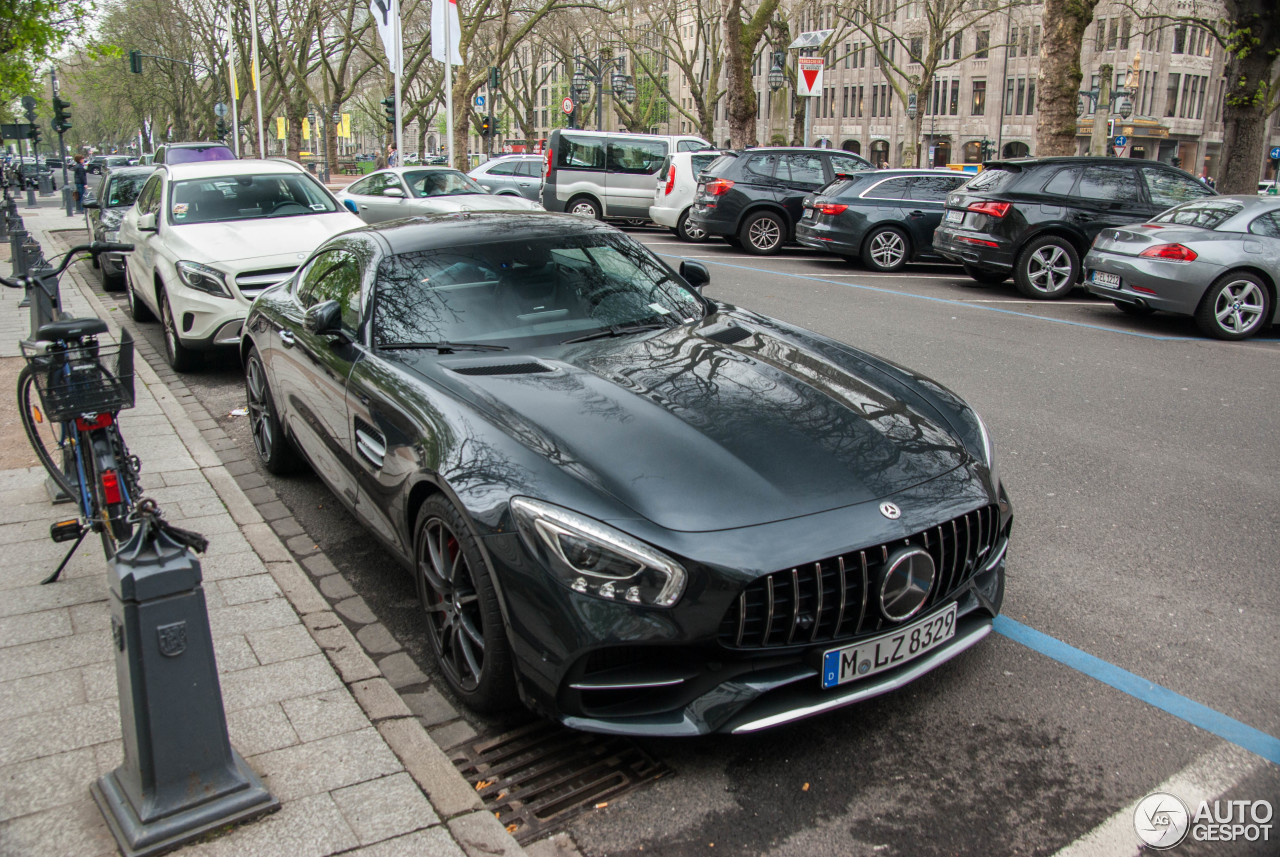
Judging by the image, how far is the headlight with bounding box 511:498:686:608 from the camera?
2766mm

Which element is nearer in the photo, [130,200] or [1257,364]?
[1257,364]

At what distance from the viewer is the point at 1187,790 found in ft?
9.55

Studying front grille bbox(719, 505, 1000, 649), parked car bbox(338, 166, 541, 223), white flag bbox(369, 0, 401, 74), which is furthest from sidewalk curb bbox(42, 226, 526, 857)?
white flag bbox(369, 0, 401, 74)

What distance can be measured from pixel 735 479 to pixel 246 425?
511cm

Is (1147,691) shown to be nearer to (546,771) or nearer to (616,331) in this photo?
(546,771)

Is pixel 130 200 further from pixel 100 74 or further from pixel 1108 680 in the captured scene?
pixel 100 74

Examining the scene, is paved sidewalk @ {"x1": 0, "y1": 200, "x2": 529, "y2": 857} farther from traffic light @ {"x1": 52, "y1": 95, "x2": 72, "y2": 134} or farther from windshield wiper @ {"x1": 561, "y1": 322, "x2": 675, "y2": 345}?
traffic light @ {"x1": 52, "y1": 95, "x2": 72, "y2": 134}

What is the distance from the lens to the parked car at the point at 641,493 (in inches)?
111

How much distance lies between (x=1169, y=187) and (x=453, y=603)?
1203 centimetres

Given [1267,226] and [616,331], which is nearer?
[616,331]

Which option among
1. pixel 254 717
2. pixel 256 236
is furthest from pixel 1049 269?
pixel 254 717

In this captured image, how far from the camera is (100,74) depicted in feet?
196

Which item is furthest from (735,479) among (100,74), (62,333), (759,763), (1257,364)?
(100,74)

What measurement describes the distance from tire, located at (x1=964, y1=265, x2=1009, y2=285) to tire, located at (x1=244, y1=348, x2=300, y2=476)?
32.3 feet
